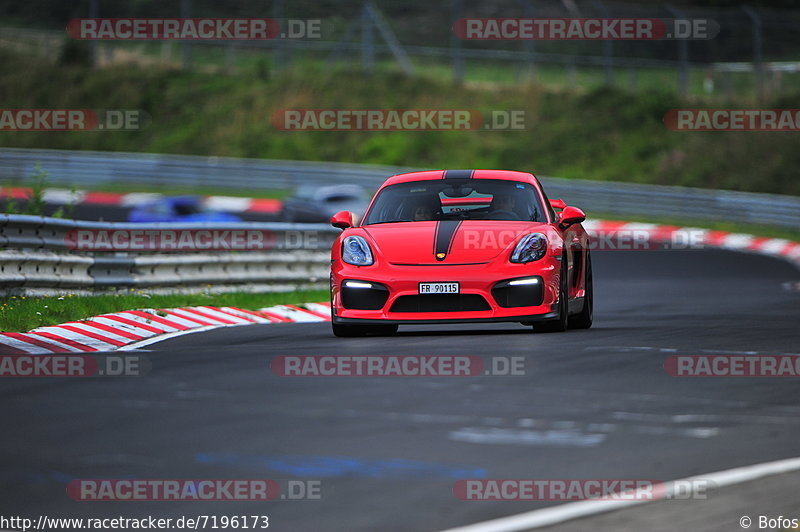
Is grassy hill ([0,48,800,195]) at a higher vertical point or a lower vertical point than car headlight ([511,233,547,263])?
higher

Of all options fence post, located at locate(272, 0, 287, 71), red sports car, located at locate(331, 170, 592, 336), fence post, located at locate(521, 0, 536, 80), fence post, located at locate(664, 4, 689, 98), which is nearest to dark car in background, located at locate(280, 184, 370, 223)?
fence post, located at locate(521, 0, 536, 80)

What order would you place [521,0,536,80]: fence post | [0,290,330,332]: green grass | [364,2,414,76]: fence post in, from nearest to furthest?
[0,290,330,332]: green grass, [521,0,536,80]: fence post, [364,2,414,76]: fence post

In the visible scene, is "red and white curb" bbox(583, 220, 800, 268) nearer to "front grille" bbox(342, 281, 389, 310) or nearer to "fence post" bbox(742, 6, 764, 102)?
"fence post" bbox(742, 6, 764, 102)

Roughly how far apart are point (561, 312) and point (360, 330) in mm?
1636

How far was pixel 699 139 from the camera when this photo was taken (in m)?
41.1

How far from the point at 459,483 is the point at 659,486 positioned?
80cm

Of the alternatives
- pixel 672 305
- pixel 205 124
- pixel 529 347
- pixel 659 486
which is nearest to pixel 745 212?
pixel 672 305

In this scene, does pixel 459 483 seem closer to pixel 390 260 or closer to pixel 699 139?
pixel 390 260

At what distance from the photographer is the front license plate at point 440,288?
10344mm

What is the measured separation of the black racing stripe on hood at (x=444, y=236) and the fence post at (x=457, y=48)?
96.8ft

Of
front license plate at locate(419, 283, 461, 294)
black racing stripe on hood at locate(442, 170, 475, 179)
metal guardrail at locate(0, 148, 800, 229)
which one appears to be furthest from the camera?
metal guardrail at locate(0, 148, 800, 229)

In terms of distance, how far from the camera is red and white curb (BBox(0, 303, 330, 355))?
10.4 metres

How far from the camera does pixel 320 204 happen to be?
101 feet

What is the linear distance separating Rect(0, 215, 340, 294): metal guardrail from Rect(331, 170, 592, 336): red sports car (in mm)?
3556
